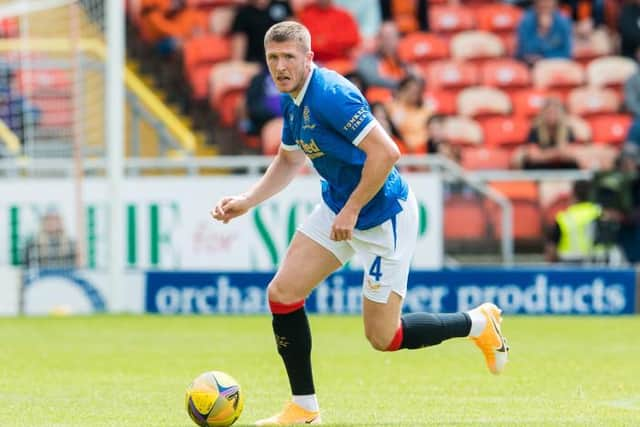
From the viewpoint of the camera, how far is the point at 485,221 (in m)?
16.6

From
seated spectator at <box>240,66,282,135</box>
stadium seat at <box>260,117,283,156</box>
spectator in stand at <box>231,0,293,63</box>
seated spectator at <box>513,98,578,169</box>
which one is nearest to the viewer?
seated spectator at <box>513,98,578,169</box>

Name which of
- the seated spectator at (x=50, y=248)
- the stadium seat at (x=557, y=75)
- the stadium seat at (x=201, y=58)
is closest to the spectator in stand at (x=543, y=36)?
the stadium seat at (x=557, y=75)

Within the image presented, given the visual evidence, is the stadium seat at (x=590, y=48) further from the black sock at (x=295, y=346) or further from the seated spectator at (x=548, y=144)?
the black sock at (x=295, y=346)

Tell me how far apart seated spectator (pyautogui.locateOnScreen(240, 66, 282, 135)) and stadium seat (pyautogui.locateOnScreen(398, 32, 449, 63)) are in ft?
7.82

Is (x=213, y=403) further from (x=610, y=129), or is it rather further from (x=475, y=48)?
(x=475, y=48)

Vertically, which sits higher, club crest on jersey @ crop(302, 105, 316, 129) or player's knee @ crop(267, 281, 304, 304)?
club crest on jersey @ crop(302, 105, 316, 129)

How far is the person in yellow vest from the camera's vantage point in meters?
16.5

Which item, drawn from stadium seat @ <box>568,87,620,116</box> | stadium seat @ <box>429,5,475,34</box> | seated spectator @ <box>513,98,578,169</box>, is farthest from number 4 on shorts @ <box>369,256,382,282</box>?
stadium seat @ <box>429,5,475,34</box>

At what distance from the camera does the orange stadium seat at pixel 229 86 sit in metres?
19.9

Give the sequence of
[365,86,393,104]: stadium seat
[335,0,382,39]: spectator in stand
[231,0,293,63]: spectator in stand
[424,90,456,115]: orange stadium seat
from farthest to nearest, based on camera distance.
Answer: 1. [335,0,382,39]: spectator in stand
2. [231,0,293,63]: spectator in stand
3. [424,90,456,115]: orange stadium seat
4. [365,86,393,104]: stadium seat

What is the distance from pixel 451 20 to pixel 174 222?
20.3 feet

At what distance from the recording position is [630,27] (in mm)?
20625

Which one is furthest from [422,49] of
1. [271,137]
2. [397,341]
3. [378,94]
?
[397,341]

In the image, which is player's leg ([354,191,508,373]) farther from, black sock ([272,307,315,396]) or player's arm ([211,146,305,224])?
player's arm ([211,146,305,224])
